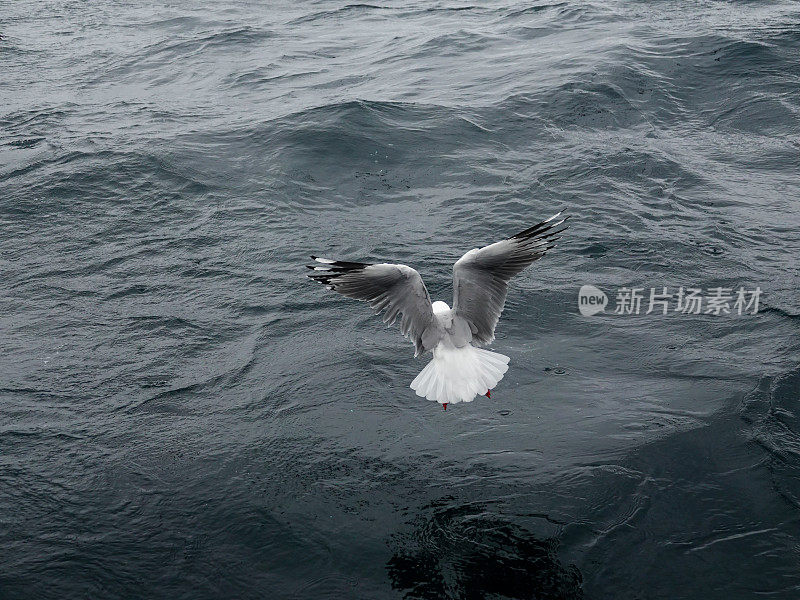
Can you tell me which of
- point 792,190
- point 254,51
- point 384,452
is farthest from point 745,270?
point 254,51

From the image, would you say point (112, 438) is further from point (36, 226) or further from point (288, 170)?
point (288, 170)

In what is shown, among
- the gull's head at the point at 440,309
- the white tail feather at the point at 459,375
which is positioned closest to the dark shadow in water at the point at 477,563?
the white tail feather at the point at 459,375

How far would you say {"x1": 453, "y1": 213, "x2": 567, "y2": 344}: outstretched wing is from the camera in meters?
7.56

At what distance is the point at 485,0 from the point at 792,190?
14686mm

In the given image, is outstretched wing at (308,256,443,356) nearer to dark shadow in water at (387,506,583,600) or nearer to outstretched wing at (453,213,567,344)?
outstretched wing at (453,213,567,344)

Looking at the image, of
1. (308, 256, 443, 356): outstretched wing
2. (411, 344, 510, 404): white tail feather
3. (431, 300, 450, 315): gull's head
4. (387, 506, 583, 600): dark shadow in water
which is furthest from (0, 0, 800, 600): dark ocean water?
(431, 300, 450, 315): gull's head

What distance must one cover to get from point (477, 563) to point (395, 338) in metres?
3.50

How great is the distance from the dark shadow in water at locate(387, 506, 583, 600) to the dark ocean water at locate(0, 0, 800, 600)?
2 cm

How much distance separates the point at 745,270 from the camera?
963 cm

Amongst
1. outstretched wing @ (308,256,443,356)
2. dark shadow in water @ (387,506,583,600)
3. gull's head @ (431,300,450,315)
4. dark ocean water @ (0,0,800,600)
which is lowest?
dark shadow in water @ (387,506,583,600)

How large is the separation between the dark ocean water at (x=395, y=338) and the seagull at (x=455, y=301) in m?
0.61

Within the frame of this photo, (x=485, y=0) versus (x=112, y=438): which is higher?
(x=485, y=0)

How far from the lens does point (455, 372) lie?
733cm

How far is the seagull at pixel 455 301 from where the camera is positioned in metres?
7.33
